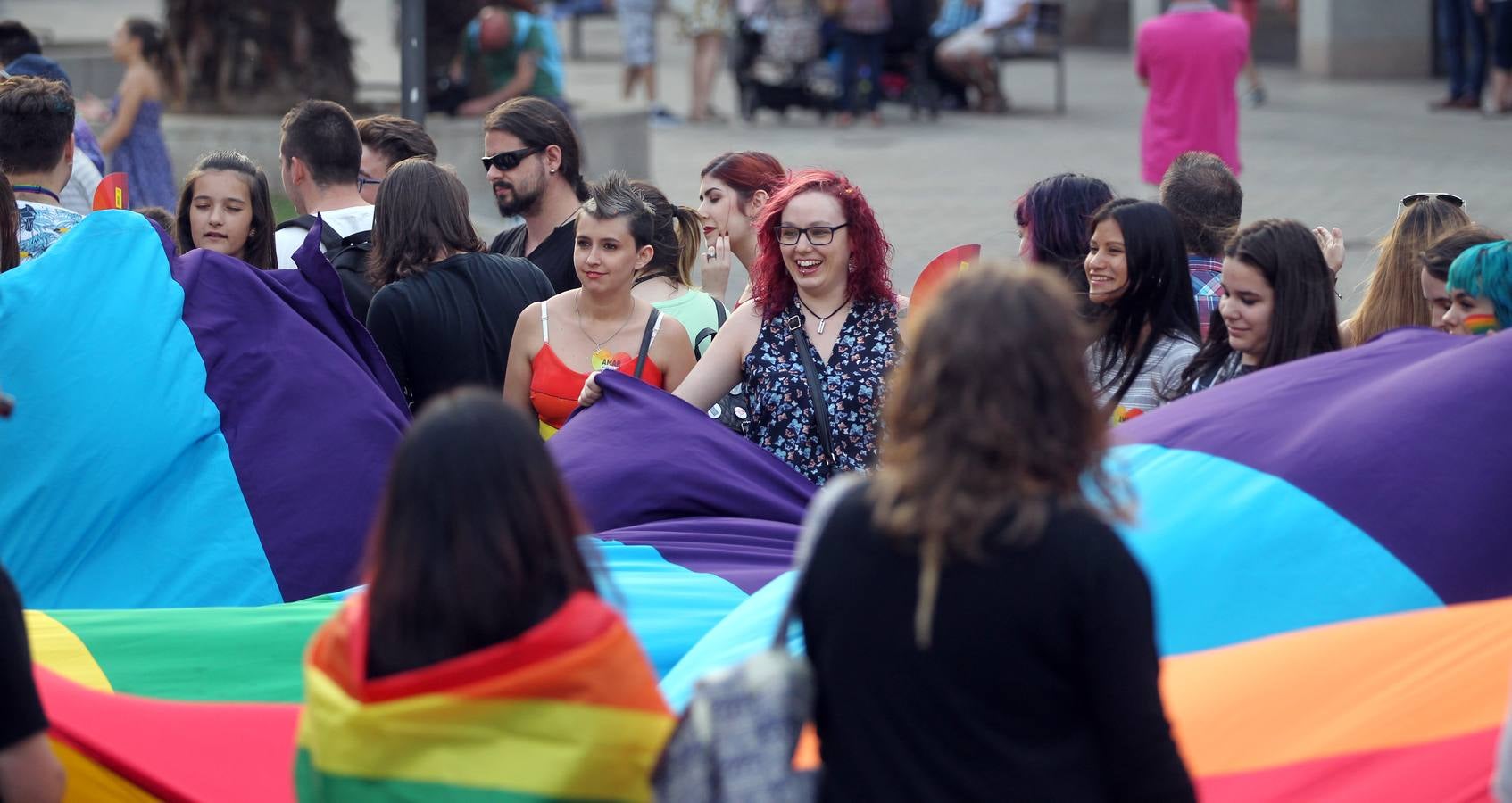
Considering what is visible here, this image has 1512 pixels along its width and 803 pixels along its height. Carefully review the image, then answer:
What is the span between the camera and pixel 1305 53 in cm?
2089

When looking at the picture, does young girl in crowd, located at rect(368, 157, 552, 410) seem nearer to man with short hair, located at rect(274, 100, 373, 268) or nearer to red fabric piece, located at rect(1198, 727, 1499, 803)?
man with short hair, located at rect(274, 100, 373, 268)

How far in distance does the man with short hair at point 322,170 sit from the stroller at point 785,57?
1154 cm

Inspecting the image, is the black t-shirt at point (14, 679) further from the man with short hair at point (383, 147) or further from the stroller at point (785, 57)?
the stroller at point (785, 57)

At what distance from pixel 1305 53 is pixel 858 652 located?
791 inches

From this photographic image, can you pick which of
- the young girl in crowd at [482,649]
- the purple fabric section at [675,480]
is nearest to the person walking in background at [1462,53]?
the purple fabric section at [675,480]

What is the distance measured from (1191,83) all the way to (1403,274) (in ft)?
18.2

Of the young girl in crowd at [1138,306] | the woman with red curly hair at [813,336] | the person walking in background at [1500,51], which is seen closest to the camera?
the young girl in crowd at [1138,306]

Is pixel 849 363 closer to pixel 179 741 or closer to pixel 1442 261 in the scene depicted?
pixel 1442 261

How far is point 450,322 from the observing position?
552 centimetres

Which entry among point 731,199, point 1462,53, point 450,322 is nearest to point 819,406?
point 450,322

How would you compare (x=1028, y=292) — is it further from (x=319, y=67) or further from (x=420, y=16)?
(x=319, y=67)

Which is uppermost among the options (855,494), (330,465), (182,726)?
(855,494)

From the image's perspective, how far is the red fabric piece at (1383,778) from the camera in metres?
3.21

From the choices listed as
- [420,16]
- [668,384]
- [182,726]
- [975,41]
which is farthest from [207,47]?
[182,726]
